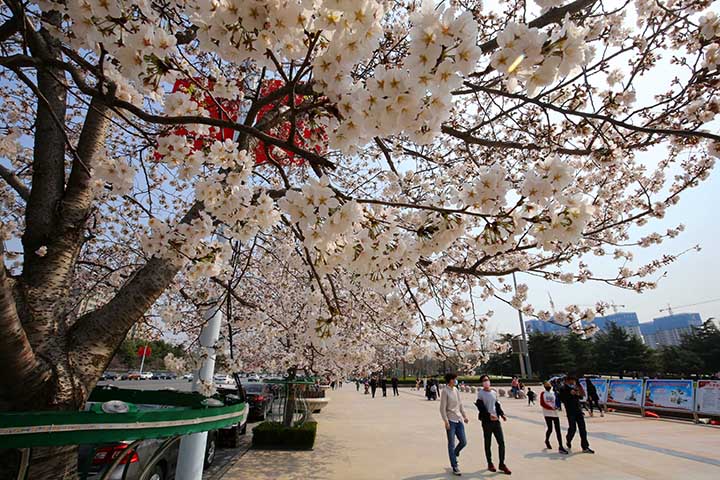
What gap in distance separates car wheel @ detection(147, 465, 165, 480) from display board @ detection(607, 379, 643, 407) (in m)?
14.4

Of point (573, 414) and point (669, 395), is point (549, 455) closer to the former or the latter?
point (573, 414)

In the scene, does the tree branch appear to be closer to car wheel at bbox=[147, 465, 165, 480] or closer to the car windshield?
car wheel at bbox=[147, 465, 165, 480]

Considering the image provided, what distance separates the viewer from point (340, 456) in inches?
271

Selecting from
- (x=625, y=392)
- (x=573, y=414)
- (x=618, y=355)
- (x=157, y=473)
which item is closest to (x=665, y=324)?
(x=618, y=355)

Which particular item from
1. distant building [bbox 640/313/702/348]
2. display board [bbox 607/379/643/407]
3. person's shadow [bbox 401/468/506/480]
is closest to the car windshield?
person's shadow [bbox 401/468/506/480]

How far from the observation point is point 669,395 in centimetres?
1123

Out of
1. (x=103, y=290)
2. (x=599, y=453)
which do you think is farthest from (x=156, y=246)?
(x=599, y=453)

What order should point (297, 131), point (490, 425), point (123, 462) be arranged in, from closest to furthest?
point (297, 131)
point (123, 462)
point (490, 425)

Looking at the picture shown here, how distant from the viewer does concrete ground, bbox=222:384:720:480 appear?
558cm

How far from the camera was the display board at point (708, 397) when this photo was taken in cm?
970

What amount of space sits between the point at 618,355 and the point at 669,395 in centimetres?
3014

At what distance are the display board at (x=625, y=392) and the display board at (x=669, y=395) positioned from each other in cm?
28

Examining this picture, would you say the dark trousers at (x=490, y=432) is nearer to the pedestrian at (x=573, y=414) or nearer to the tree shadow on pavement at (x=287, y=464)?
the pedestrian at (x=573, y=414)

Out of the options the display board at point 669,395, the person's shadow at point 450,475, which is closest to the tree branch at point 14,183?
the person's shadow at point 450,475
